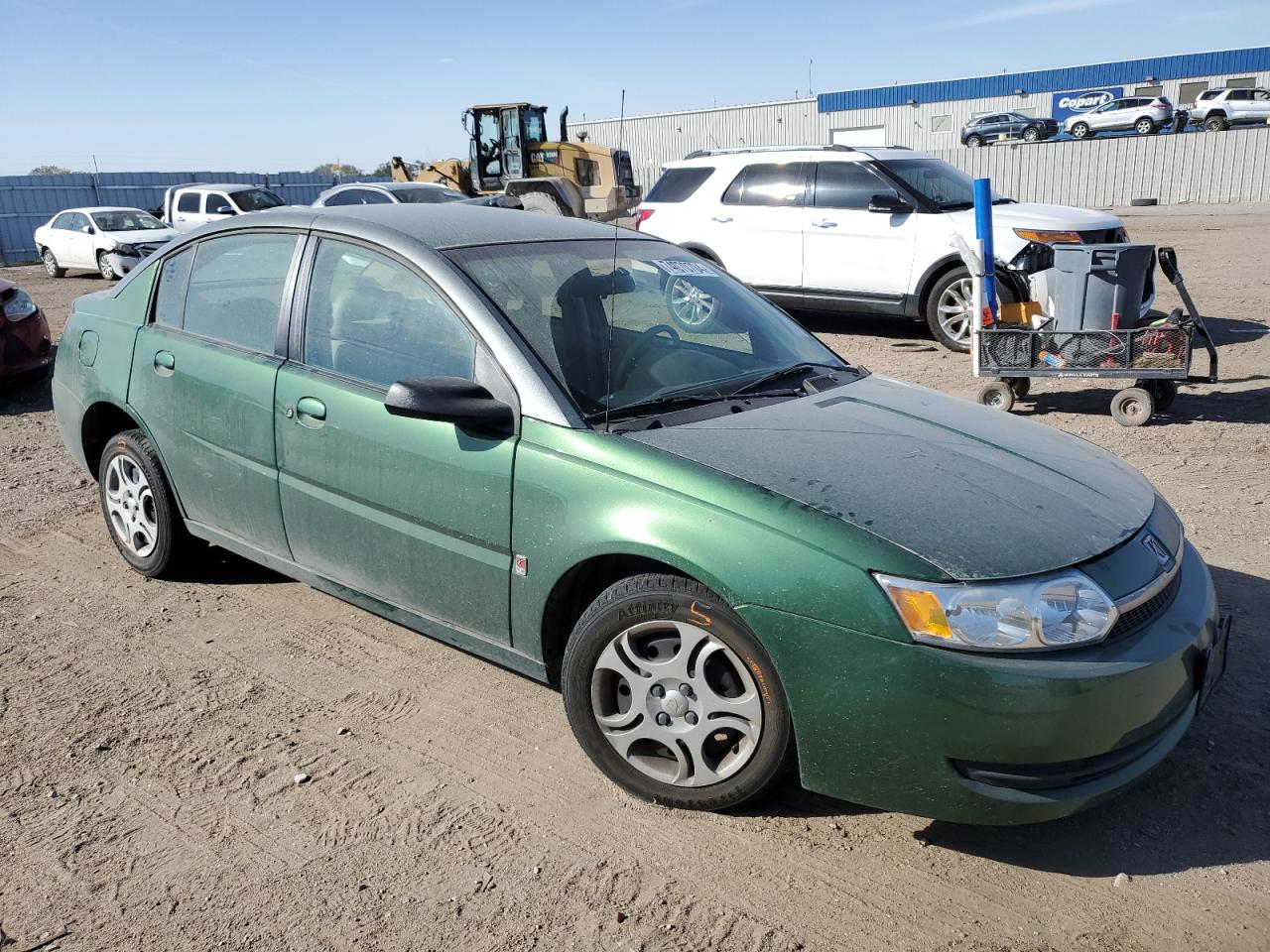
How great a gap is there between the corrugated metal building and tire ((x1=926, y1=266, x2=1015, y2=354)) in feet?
136

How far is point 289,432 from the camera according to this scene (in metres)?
3.81

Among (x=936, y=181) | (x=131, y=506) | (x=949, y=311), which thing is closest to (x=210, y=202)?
(x=936, y=181)

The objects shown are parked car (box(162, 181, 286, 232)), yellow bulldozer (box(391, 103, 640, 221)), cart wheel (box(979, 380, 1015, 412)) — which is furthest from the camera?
yellow bulldozer (box(391, 103, 640, 221))

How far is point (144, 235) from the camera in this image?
20.3 m

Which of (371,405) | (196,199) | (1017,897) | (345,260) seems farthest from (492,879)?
(196,199)

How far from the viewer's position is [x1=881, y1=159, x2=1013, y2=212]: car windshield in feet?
33.8

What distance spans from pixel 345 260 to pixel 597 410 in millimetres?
1267

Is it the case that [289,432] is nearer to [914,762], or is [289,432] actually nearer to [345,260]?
[345,260]

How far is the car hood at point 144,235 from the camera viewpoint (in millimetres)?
20000

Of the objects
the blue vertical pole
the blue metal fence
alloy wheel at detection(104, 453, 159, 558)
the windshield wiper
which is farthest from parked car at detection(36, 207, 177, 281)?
the windshield wiper

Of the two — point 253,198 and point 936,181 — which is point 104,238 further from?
point 936,181

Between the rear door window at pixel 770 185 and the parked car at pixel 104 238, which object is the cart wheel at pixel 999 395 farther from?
the parked car at pixel 104 238

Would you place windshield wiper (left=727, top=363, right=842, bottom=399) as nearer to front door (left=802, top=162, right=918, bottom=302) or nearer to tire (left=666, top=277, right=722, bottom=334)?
tire (left=666, top=277, right=722, bottom=334)

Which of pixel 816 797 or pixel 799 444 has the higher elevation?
pixel 799 444
